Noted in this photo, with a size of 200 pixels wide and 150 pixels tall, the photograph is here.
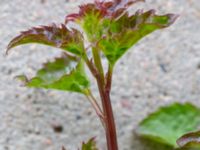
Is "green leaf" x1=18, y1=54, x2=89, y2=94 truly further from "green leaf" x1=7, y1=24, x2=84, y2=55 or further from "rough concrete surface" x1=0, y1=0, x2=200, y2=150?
"rough concrete surface" x1=0, y1=0, x2=200, y2=150

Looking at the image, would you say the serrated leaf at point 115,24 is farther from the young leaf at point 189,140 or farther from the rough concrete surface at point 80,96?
the rough concrete surface at point 80,96

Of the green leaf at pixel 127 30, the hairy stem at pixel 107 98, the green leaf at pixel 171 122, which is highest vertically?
the green leaf at pixel 171 122

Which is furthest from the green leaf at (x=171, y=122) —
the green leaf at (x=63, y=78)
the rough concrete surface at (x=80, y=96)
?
the green leaf at (x=63, y=78)

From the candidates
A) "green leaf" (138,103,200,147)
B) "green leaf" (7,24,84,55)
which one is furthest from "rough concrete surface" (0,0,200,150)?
"green leaf" (7,24,84,55)

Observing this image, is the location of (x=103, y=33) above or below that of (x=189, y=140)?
above

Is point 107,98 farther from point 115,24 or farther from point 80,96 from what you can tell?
point 80,96

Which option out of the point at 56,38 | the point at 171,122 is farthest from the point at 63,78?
the point at 171,122
